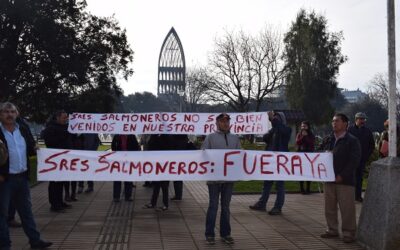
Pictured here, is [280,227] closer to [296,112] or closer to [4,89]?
[4,89]

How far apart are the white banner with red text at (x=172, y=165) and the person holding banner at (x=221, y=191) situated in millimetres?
179

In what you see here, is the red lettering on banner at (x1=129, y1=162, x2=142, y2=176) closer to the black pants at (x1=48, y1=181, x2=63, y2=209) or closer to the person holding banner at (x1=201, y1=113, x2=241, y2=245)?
the person holding banner at (x1=201, y1=113, x2=241, y2=245)

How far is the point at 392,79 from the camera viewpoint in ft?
24.5

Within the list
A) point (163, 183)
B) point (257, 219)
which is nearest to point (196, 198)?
point (163, 183)

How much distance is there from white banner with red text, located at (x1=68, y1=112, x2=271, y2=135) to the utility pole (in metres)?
6.14

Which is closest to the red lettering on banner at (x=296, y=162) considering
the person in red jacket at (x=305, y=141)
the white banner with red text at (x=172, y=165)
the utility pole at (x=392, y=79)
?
the white banner with red text at (x=172, y=165)

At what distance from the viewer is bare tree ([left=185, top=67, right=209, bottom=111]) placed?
2155 inches

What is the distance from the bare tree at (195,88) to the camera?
5474cm

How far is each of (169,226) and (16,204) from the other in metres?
2.90

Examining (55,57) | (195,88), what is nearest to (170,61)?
(195,88)

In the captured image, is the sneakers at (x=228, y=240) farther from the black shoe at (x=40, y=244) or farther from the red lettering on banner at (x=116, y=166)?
Result: the black shoe at (x=40, y=244)

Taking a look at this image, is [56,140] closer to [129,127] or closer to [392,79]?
[129,127]

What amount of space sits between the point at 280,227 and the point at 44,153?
4089 mm

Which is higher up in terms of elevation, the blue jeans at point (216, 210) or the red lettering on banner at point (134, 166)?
the red lettering on banner at point (134, 166)
